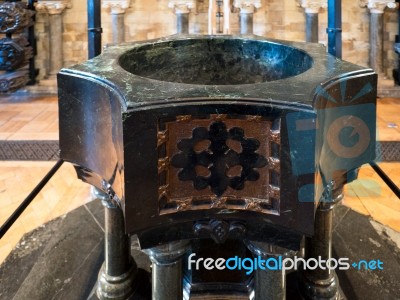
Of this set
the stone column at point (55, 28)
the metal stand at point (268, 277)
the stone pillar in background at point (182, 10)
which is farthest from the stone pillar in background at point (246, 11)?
the metal stand at point (268, 277)

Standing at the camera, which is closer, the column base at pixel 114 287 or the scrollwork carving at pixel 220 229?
the scrollwork carving at pixel 220 229

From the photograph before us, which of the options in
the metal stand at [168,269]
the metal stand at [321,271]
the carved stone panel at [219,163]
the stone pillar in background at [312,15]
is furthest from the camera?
the stone pillar in background at [312,15]

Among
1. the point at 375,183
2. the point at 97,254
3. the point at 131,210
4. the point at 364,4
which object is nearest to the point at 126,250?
the point at 97,254

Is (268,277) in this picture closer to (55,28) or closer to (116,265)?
(116,265)

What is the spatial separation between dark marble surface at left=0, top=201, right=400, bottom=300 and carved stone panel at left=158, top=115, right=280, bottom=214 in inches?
28.3

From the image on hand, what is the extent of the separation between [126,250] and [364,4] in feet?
14.0

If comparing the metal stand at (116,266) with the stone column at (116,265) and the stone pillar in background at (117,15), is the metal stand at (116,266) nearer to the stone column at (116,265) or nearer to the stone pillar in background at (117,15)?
the stone column at (116,265)

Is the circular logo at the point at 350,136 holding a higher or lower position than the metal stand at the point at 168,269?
higher

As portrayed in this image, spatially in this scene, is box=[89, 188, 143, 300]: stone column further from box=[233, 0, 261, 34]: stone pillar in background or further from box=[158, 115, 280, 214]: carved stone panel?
box=[233, 0, 261, 34]: stone pillar in background

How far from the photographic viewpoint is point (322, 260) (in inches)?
59.2

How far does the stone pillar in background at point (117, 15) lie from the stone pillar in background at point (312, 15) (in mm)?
1918

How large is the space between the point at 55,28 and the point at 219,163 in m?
4.42

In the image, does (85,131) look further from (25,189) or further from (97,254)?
(25,189)

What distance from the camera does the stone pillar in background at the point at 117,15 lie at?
4.71 meters
